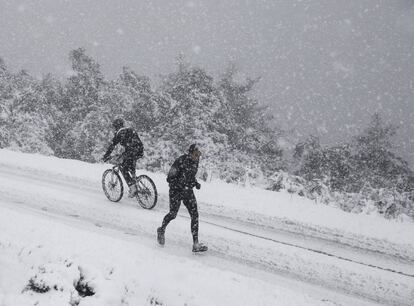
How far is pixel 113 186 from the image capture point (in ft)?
34.7

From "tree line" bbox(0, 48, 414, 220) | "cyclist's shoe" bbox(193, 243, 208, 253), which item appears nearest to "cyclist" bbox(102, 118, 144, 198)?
"cyclist's shoe" bbox(193, 243, 208, 253)

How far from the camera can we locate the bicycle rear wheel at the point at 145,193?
391 inches

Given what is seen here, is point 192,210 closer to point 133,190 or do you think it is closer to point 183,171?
point 183,171

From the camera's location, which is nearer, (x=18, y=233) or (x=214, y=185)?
(x=18, y=233)

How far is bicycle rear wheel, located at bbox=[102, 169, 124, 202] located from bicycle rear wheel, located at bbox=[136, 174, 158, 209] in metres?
0.65

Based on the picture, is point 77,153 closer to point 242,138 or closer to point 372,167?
point 242,138

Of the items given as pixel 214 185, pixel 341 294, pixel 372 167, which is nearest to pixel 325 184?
pixel 214 185

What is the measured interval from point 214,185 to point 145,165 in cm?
891

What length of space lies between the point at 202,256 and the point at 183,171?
160 cm

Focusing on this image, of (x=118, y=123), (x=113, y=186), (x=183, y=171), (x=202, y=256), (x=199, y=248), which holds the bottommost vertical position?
(x=202, y=256)

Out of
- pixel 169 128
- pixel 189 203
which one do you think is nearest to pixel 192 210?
pixel 189 203

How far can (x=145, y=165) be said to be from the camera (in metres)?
21.2

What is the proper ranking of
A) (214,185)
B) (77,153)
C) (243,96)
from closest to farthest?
(214,185)
(77,153)
(243,96)

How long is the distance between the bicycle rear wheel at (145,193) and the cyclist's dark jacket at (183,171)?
2.45m
